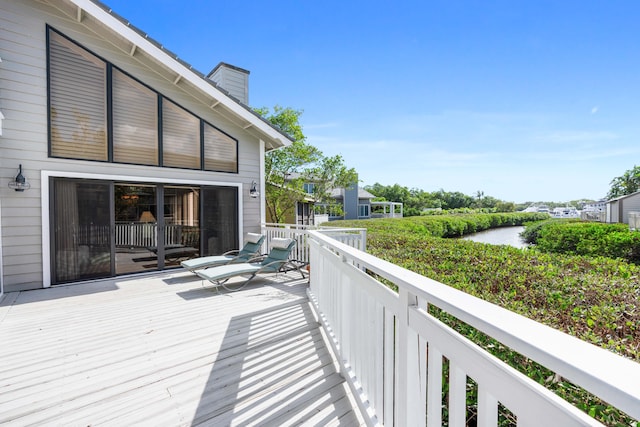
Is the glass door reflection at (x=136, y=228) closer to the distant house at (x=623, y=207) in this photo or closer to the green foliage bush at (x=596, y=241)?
the green foliage bush at (x=596, y=241)

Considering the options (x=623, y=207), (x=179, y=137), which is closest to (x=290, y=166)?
(x=179, y=137)

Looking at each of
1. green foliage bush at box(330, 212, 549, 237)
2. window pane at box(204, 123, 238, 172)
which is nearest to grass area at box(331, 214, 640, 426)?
window pane at box(204, 123, 238, 172)

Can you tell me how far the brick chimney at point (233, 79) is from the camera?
932cm

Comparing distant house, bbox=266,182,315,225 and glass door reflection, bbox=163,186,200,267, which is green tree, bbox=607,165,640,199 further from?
glass door reflection, bbox=163,186,200,267

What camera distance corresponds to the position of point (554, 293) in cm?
269

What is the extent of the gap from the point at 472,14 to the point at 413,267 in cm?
1040

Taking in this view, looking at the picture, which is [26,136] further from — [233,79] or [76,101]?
[233,79]

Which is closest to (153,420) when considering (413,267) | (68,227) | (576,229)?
(413,267)

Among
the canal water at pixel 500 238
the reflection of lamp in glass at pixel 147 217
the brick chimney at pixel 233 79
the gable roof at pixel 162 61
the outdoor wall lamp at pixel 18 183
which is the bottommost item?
the canal water at pixel 500 238

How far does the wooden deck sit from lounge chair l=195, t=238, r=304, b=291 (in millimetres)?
396

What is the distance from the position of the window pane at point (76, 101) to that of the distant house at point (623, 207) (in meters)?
31.4

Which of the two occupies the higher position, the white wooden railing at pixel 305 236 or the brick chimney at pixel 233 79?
the brick chimney at pixel 233 79

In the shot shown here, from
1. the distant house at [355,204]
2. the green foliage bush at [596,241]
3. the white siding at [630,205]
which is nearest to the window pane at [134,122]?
the green foliage bush at [596,241]

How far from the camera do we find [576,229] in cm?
1195
